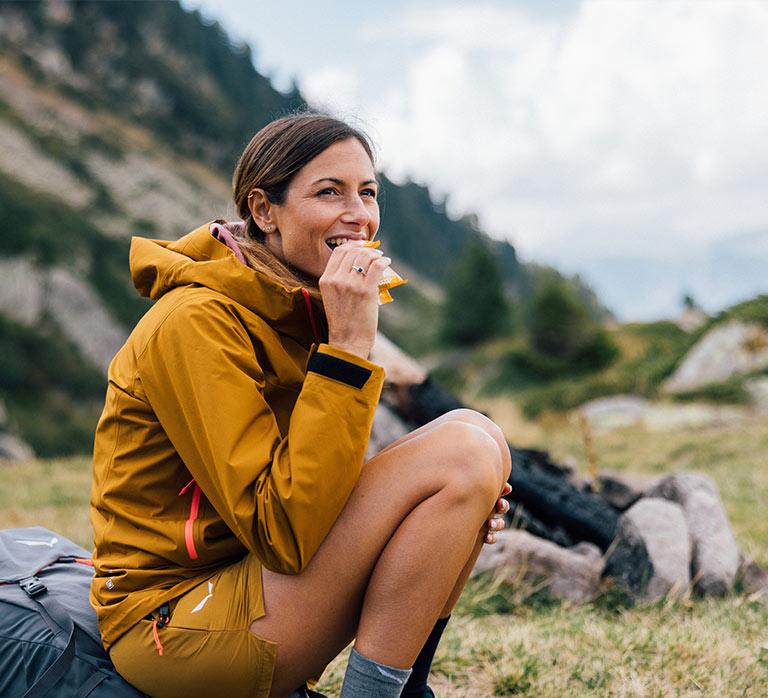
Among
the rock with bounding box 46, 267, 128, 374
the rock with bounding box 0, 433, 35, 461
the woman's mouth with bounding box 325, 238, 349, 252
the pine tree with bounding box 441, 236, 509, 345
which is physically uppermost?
the pine tree with bounding box 441, 236, 509, 345

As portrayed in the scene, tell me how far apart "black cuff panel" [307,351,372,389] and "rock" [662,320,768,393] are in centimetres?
1510

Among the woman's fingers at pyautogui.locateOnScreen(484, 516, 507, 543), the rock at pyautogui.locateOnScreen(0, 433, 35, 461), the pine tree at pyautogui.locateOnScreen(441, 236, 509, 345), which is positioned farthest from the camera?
the pine tree at pyautogui.locateOnScreen(441, 236, 509, 345)

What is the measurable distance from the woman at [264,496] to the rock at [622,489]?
4.00 m

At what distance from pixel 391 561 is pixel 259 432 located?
500 mm

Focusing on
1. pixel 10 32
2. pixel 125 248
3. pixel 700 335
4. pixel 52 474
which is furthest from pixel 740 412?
pixel 10 32

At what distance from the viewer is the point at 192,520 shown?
2.26 metres

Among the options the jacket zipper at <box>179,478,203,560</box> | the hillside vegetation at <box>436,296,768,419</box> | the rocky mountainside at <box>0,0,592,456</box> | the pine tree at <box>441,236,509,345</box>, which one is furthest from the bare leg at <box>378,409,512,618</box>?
the pine tree at <box>441,236,509,345</box>

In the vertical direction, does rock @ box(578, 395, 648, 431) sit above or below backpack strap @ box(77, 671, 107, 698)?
above

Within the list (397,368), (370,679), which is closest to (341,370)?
(370,679)

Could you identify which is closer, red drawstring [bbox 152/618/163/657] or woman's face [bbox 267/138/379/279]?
red drawstring [bbox 152/618/163/657]

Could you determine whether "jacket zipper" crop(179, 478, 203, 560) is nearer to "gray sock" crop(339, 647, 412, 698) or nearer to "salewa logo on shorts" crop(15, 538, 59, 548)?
"gray sock" crop(339, 647, 412, 698)

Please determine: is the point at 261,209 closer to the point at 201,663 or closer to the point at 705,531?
the point at 201,663

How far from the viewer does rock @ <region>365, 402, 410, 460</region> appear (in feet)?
20.4

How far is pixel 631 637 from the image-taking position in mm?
3465
